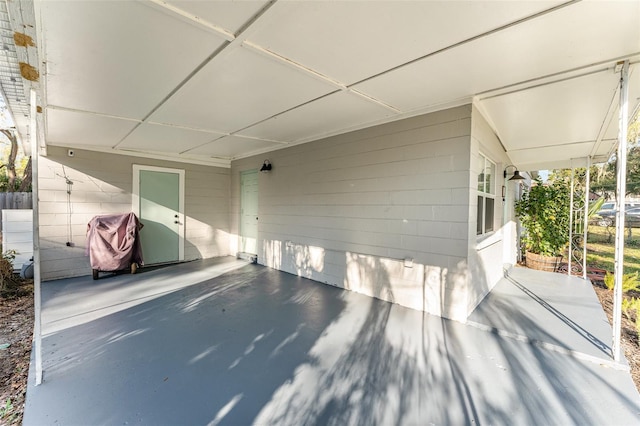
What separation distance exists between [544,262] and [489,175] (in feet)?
10.4

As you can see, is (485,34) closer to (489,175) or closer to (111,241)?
(489,175)

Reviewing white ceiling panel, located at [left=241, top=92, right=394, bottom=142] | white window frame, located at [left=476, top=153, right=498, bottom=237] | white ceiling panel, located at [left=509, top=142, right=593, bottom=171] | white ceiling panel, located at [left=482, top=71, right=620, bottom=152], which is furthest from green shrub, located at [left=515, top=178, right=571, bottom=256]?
white ceiling panel, located at [left=241, top=92, right=394, bottom=142]

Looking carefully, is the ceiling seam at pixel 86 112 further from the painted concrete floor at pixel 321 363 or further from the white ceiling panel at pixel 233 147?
the painted concrete floor at pixel 321 363

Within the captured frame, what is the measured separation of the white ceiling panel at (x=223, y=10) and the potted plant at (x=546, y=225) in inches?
280

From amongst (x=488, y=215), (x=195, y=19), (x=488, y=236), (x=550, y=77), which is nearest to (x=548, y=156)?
(x=488, y=215)

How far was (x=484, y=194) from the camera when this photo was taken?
159 inches

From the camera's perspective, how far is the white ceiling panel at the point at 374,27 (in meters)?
1.63

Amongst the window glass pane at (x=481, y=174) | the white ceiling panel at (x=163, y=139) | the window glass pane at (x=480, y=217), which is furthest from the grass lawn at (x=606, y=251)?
the white ceiling panel at (x=163, y=139)

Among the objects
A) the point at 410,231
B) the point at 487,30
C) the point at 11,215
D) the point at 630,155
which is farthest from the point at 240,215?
the point at 630,155

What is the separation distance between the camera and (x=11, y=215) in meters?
5.06

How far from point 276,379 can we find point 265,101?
283 cm

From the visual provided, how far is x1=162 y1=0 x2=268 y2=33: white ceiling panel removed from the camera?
5.22 feet

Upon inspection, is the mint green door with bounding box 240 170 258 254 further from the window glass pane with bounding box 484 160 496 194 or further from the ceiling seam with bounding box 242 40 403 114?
Result: the window glass pane with bounding box 484 160 496 194

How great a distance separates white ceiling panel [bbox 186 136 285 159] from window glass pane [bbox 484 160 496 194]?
146 inches
